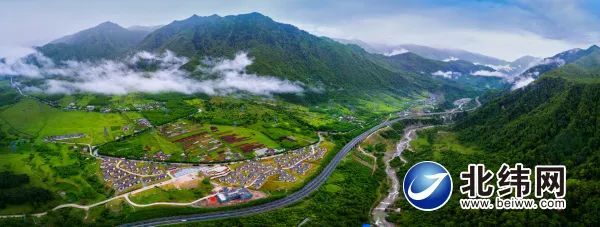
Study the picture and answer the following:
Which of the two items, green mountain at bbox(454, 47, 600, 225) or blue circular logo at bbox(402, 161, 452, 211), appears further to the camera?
green mountain at bbox(454, 47, 600, 225)

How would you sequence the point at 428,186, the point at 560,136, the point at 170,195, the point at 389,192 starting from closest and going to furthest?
1. the point at 428,186
2. the point at 170,195
3. the point at 389,192
4. the point at 560,136

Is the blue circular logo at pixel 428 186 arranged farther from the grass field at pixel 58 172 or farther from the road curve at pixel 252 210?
the grass field at pixel 58 172

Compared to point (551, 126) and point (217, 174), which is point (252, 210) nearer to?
point (217, 174)

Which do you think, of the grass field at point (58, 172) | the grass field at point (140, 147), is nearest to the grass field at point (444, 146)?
the grass field at point (140, 147)

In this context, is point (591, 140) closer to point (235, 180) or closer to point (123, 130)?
point (235, 180)

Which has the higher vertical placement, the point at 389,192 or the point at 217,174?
the point at 217,174

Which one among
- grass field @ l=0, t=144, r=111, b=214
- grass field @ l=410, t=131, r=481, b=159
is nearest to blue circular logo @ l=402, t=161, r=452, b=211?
grass field @ l=0, t=144, r=111, b=214

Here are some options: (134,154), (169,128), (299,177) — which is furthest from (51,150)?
(299,177)

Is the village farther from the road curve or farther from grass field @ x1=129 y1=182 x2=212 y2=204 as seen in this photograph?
the road curve

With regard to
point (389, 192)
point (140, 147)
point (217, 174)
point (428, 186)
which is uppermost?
point (428, 186)

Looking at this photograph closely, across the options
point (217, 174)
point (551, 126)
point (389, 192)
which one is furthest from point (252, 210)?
point (551, 126)
